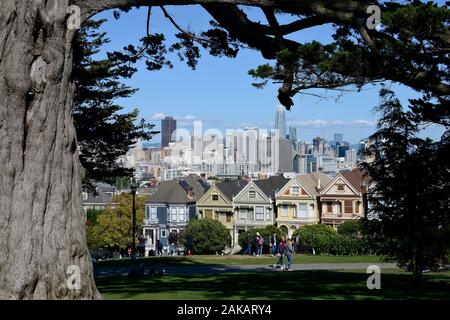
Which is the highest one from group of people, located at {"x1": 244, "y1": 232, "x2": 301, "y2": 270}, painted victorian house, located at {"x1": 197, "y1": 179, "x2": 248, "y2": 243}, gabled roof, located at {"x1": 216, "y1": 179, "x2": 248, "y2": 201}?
gabled roof, located at {"x1": 216, "y1": 179, "x2": 248, "y2": 201}

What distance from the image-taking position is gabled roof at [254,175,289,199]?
71750 millimetres

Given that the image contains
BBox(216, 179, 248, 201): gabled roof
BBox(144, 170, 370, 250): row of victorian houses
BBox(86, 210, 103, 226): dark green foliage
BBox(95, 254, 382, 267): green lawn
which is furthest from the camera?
BBox(86, 210, 103, 226): dark green foliage

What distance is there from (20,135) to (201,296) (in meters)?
4.50

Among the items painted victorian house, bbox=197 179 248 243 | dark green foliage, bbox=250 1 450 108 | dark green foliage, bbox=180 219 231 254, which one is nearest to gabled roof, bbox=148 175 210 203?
painted victorian house, bbox=197 179 248 243

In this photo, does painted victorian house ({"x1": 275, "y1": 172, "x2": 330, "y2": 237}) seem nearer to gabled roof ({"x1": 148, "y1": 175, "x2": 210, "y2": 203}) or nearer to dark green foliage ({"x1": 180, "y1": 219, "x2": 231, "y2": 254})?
dark green foliage ({"x1": 180, "y1": 219, "x2": 231, "y2": 254})

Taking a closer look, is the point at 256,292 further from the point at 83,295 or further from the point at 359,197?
the point at 359,197

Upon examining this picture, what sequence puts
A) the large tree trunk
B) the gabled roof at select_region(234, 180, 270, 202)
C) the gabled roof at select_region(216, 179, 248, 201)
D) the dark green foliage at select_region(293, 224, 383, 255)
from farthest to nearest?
the gabled roof at select_region(216, 179, 248, 201)
the gabled roof at select_region(234, 180, 270, 202)
the dark green foliage at select_region(293, 224, 383, 255)
the large tree trunk

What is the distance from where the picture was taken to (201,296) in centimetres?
1212

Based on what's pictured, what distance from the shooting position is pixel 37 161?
31.3 feet

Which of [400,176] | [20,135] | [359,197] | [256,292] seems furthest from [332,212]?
[20,135]

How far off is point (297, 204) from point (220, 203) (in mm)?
8989

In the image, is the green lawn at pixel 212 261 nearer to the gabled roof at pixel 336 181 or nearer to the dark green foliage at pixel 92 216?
the gabled roof at pixel 336 181

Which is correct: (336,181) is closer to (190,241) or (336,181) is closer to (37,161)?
(190,241)
